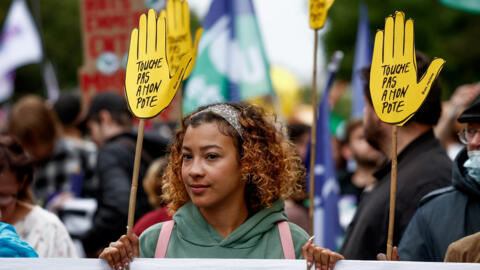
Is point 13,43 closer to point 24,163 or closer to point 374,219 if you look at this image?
point 24,163

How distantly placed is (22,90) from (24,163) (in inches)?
1585

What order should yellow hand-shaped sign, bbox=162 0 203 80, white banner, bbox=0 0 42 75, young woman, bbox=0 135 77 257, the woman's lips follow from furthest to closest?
white banner, bbox=0 0 42 75 < young woman, bbox=0 135 77 257 < yellow hand-shaped sign, bbox=162 0 203 80 < the woman's lips

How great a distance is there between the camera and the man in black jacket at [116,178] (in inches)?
217

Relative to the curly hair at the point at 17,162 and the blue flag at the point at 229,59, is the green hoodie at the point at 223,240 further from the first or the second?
the blue flag at the point at 229,59

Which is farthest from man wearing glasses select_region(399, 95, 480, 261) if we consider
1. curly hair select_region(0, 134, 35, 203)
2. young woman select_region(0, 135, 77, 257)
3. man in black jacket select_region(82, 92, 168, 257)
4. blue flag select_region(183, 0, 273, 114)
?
blue flag select_region(183, 0, 273, 114)

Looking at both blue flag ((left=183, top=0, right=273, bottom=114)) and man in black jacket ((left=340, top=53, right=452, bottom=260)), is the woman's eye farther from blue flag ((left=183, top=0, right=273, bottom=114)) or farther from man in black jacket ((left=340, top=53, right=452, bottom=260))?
blue flag ((left=183, top=0, right=273, bottom=114))

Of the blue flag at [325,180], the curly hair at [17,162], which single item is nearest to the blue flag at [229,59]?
the blue flag at [325,180]

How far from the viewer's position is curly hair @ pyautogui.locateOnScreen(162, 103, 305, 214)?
3.26m

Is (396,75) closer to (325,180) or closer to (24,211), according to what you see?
(24,211)

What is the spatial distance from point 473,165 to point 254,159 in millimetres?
964

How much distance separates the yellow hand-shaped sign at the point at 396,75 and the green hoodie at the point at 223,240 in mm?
660

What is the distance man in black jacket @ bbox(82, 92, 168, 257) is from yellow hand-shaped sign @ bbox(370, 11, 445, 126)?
3051 millimetres

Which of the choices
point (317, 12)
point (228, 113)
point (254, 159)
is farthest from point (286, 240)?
point (317, 12)

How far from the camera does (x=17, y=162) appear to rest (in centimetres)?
391
